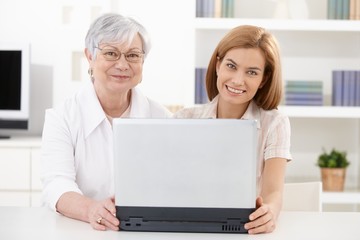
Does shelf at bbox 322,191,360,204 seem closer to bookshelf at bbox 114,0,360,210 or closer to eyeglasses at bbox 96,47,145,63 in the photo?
bookshelf at bbox 114,0,360,210

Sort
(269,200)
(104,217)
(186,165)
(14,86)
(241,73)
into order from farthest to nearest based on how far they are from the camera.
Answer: (14,86) → (241,73) → (269,200) → (104,217) → (186,165)

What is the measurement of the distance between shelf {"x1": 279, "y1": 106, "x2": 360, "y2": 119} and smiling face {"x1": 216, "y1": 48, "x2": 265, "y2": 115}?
2.09 metres

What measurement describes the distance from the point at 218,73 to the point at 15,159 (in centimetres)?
260

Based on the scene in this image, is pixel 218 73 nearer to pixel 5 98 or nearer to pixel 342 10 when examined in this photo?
pixel 342 10

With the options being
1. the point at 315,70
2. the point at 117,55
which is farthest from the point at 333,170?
the point at 117,55

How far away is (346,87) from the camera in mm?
4367

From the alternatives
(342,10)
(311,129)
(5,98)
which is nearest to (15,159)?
(5,98)

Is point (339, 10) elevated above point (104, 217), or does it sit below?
above

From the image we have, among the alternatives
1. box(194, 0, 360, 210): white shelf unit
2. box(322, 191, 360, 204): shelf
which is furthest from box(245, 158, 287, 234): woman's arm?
box(194, 0, 360, 210): white shelf unit

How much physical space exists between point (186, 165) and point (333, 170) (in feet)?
9.25

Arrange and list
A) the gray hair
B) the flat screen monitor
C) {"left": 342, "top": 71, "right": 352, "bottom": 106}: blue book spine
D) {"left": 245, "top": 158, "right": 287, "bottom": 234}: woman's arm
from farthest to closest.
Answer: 1. the flat screen monitor
2. {"left": 342, "top": 71, "right": 352, "bottom": 106}: blue book spine
3. the gray hair
4. {"left": 245, "top": 158, "right": 287, "bottom": 234}: woman's arm

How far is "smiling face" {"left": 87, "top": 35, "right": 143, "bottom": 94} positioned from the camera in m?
2.37

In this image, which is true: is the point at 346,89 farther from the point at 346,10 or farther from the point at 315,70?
the point at 346,10

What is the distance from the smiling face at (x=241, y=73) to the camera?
2.25 m
